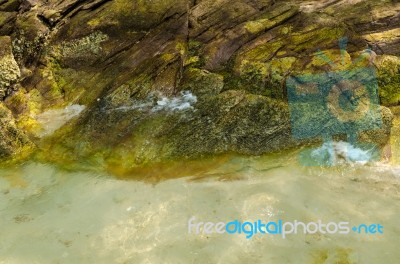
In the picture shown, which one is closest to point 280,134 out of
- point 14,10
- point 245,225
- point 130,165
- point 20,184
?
point 245,225

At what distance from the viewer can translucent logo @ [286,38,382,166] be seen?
40.0 feet

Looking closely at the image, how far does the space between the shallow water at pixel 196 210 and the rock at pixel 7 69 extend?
3.99 metres

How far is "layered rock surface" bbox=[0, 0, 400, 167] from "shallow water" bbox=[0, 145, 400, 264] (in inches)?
38.8

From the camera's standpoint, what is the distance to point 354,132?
12.6 m

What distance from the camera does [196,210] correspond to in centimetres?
1072

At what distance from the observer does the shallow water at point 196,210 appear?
9609 millimetres

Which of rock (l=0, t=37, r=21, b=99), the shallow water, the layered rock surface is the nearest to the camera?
the shallow water

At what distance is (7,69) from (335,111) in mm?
11544

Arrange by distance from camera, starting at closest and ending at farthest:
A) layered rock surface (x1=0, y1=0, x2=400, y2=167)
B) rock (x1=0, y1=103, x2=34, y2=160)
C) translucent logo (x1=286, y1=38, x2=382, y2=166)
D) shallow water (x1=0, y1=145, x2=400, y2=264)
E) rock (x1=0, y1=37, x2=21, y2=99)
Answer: shallow water (x1=0, y1=145, x2=400, y2=264), translucent logo (x1=286, y1=38, x2=382, y2=166), layered rock surface (x1=0, y1=0, x2=400, y2=167), rock (x1=0, y1=103, x2=34, y2=160), rock (x1=0, y1=37, x2=21, y2=99)

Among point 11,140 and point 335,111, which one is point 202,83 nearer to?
point 335,111

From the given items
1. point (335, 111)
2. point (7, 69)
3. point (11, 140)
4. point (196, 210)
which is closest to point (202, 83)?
point (335, 111)

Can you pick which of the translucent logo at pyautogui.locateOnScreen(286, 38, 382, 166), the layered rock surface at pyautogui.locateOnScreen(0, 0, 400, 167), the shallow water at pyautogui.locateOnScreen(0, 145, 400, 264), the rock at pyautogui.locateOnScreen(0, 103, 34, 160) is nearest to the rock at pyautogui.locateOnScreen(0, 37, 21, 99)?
the layered rock surface at pyautogui.locateOnScreen(0, 0, 400, 167)

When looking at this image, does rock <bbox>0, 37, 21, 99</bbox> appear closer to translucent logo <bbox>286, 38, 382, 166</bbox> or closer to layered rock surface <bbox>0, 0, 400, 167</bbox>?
layered rock surface <bbox>0, 0, 400, 167</bbox>

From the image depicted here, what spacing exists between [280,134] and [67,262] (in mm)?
6837
